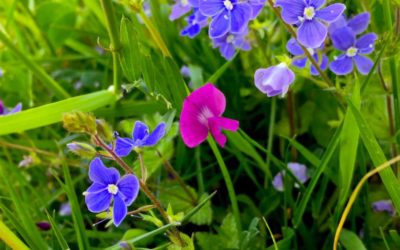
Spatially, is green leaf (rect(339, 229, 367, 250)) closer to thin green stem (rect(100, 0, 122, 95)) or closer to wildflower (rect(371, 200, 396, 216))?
wildflower (rect(371, 200, 396, 216))

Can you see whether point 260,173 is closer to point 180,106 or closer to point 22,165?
point 180,106

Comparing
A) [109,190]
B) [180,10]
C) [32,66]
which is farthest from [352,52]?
[32,66]

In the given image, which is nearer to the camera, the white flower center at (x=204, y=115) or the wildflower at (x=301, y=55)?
the white flower center at (x=204, y=115)

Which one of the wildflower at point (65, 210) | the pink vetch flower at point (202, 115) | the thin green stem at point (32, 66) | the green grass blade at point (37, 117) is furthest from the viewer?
the wildflower at point (65, 210)

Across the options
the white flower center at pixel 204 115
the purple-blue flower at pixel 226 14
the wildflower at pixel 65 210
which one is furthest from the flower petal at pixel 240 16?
the wildflower at pixel 65 210

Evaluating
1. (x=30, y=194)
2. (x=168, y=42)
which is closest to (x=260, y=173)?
(x=168, y=42)

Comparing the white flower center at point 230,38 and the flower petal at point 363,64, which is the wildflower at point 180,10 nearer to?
the white flower center at point 230,38

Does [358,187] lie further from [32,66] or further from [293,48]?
[32,66]
